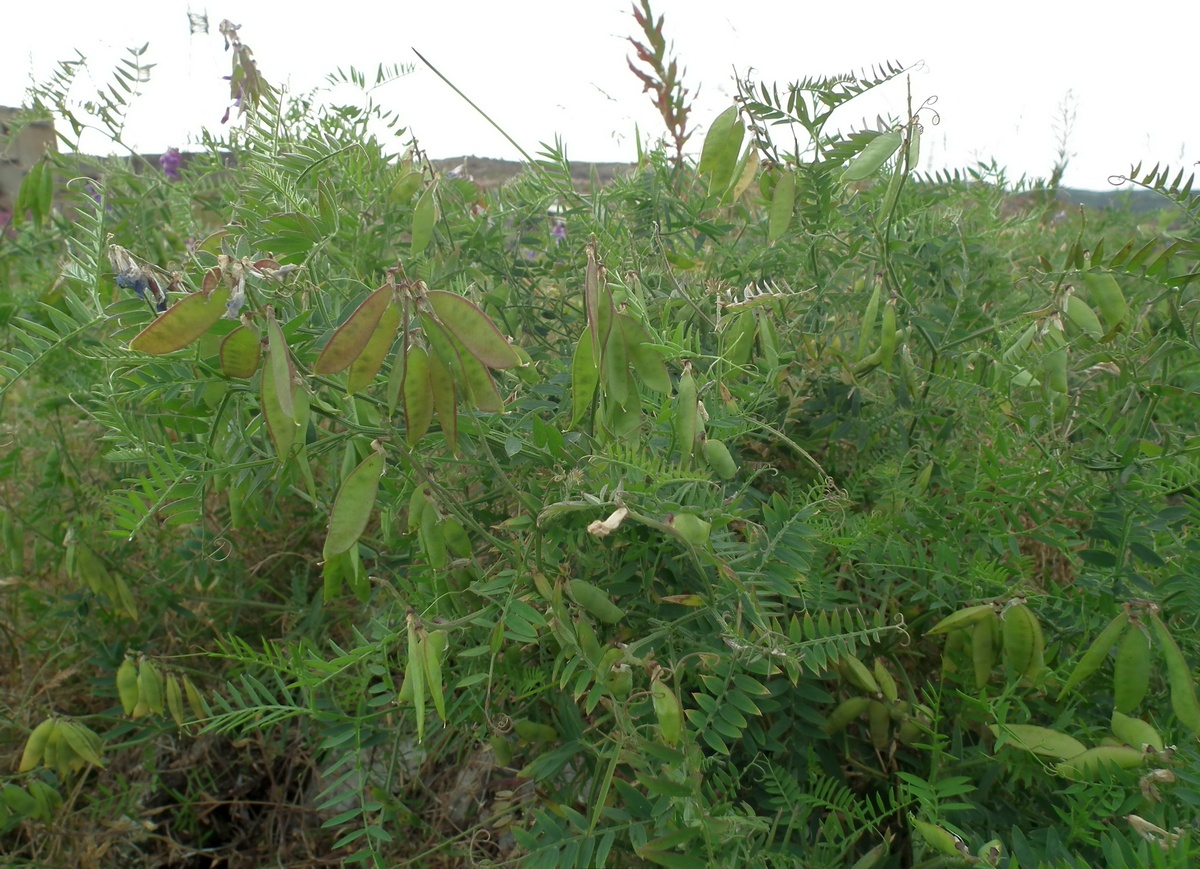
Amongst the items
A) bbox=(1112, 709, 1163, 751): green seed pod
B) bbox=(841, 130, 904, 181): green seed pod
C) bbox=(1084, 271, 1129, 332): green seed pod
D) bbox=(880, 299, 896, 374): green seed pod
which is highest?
bbox=(841, 130, 904, 181): green seed pod

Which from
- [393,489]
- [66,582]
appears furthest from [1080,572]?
[66,582]

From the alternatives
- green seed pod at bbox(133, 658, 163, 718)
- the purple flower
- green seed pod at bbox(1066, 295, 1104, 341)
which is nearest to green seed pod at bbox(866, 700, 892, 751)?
green seed pod at bbox(1066, 295, 1104, 341)

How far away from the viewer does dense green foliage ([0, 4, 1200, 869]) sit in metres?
0.91

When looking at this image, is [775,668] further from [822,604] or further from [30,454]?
[30,454]

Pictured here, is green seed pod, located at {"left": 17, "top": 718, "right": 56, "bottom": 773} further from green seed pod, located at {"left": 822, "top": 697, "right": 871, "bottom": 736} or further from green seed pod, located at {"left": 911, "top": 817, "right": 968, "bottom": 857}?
green seed pod, located at {"left": 911, "top": 817, "right": 968, "bottom": 857}

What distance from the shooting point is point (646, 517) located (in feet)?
2.77

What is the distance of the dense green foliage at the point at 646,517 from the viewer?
0.91 m

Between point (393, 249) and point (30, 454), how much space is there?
4.34 feet

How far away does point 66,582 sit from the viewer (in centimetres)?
182

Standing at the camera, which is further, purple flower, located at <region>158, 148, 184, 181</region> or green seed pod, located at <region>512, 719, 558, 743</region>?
purple flower, located at <region>158, 148, 184, 181</region>

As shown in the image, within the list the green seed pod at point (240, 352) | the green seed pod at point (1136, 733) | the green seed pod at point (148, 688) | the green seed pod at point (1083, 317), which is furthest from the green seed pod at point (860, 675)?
the green seed pod at point (148, 688)

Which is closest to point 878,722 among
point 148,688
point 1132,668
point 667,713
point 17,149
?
point 1132,668

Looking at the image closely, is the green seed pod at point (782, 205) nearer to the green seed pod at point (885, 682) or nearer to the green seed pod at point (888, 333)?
the green seed pod at point (888, 333)

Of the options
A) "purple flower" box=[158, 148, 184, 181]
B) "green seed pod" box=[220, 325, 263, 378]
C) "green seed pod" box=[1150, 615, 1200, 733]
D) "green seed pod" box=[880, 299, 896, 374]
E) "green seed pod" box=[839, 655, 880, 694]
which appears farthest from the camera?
"purple flower" box=[158, 148, 184, 181]
